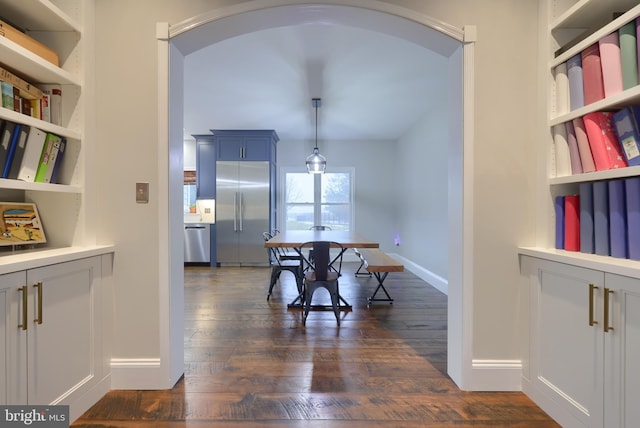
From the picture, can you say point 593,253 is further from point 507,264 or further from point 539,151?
point 539,151

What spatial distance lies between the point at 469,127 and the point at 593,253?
88cm

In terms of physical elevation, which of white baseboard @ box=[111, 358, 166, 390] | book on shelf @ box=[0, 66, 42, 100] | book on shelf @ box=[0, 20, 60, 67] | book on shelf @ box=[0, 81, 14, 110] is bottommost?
white baseboard @ box=[111, 358, 166, 390]

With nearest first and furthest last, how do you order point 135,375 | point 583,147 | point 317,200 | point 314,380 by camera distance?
point 583,147 → point 135,375 → point 314,380 → point 317,200

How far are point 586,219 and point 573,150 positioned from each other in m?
0.37

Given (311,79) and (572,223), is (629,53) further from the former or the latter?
(311,79)

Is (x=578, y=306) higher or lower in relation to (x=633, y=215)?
lower

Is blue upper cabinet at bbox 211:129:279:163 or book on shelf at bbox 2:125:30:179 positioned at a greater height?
blue upper cabinet at bbox 211:129:279:163

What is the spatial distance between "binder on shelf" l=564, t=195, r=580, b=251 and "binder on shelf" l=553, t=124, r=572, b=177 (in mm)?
152

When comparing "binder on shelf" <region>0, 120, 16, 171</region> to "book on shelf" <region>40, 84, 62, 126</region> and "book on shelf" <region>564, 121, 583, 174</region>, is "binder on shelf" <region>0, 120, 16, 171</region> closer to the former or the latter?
"book on shelf" <region>40, 84, 62, 126</region>

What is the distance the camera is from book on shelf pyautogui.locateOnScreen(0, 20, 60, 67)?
1.36m

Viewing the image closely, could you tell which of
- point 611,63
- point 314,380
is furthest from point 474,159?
point 314,380

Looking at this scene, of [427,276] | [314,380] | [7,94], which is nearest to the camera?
[7,94]

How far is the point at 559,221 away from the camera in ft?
5.43

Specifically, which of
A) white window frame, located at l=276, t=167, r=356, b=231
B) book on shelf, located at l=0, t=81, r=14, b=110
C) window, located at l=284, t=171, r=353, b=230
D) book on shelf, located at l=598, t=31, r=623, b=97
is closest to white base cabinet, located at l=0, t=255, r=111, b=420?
book on shelf, located at l=0, t=81, r=14, b=110
